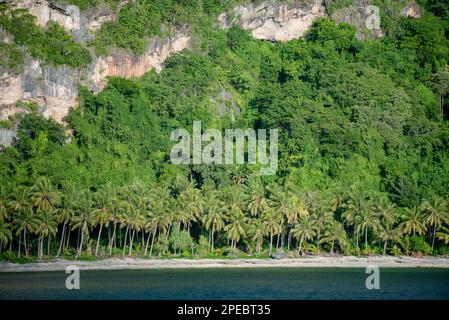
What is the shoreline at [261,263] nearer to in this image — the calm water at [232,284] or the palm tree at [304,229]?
the calm water at [232,284]

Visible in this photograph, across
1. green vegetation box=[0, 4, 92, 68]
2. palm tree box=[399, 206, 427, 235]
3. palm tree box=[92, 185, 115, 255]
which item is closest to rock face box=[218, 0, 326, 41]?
green vegetation box=[0, 4, 92, 68]

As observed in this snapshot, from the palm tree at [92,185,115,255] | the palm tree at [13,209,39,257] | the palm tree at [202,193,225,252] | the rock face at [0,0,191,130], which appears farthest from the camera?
the rock face at [0,0,191,130]

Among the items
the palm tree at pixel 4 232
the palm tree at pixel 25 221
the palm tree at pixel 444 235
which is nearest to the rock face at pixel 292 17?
the palm tree at pixel 444 235

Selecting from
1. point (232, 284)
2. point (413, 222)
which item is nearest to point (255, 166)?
point (413, 222)

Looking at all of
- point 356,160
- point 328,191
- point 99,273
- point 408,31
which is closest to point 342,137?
point 356,160

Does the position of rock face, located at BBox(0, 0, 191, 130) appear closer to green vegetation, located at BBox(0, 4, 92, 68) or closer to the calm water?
green vegetation, located at BBox(0, 4, 92, 68)

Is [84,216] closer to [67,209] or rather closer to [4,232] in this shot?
[67,209]
